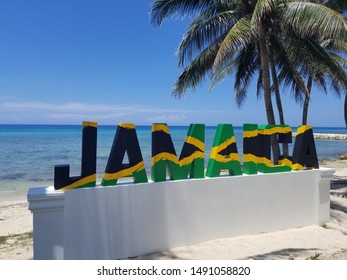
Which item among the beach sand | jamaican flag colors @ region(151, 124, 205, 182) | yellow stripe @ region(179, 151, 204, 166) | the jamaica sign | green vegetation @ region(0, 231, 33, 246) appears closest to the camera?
the jamaica sign

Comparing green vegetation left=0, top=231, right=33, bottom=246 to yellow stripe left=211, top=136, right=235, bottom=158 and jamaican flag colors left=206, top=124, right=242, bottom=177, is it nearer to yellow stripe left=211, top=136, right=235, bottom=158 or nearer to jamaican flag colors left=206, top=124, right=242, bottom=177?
jamaican flag colors left=206, top=124, right=242, bottom=177

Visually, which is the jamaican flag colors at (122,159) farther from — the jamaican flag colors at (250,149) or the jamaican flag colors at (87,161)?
the jamaican flag colors at (250,149)

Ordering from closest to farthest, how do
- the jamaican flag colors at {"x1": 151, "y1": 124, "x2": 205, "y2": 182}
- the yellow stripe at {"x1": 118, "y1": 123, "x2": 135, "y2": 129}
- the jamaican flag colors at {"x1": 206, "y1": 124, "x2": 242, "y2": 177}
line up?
the yellow stripe at {"x1": 118, "y1": 123, "x2": 135, "y2": 129} → the jamaican flag colors at {"x1": 151, "y1": 124, "x2": 205, "y2": 182} → the jamaican flag colors at {"x1": 206, "y1": 124, "x2": 242, "y2": 177}

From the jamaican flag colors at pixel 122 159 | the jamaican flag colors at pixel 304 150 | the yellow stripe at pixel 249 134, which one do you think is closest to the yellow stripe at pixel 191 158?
the jamaican flag colors at pixel 122 159

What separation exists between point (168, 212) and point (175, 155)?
99 centimetres

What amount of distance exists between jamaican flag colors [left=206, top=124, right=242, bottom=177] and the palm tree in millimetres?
3215

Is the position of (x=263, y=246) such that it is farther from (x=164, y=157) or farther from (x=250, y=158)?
(x=164, y=157)

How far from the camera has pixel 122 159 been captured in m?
4.97

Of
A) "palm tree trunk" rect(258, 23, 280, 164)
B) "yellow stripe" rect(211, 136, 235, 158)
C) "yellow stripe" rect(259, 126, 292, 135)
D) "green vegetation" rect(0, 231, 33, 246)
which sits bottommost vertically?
"green vegetation" rect(0, 231, 33, 246)

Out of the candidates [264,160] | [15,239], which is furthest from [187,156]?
[15,239]

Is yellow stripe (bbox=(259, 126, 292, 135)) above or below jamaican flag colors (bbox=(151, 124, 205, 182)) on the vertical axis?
above

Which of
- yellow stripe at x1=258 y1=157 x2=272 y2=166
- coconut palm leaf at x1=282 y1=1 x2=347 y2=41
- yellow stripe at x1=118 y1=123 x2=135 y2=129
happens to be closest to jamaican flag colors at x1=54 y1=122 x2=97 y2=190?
yellow stripe at x1=118 y1=123 x2=135 y2=129

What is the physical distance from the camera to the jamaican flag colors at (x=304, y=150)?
6629mm

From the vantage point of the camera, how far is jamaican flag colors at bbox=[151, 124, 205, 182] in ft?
17.2
